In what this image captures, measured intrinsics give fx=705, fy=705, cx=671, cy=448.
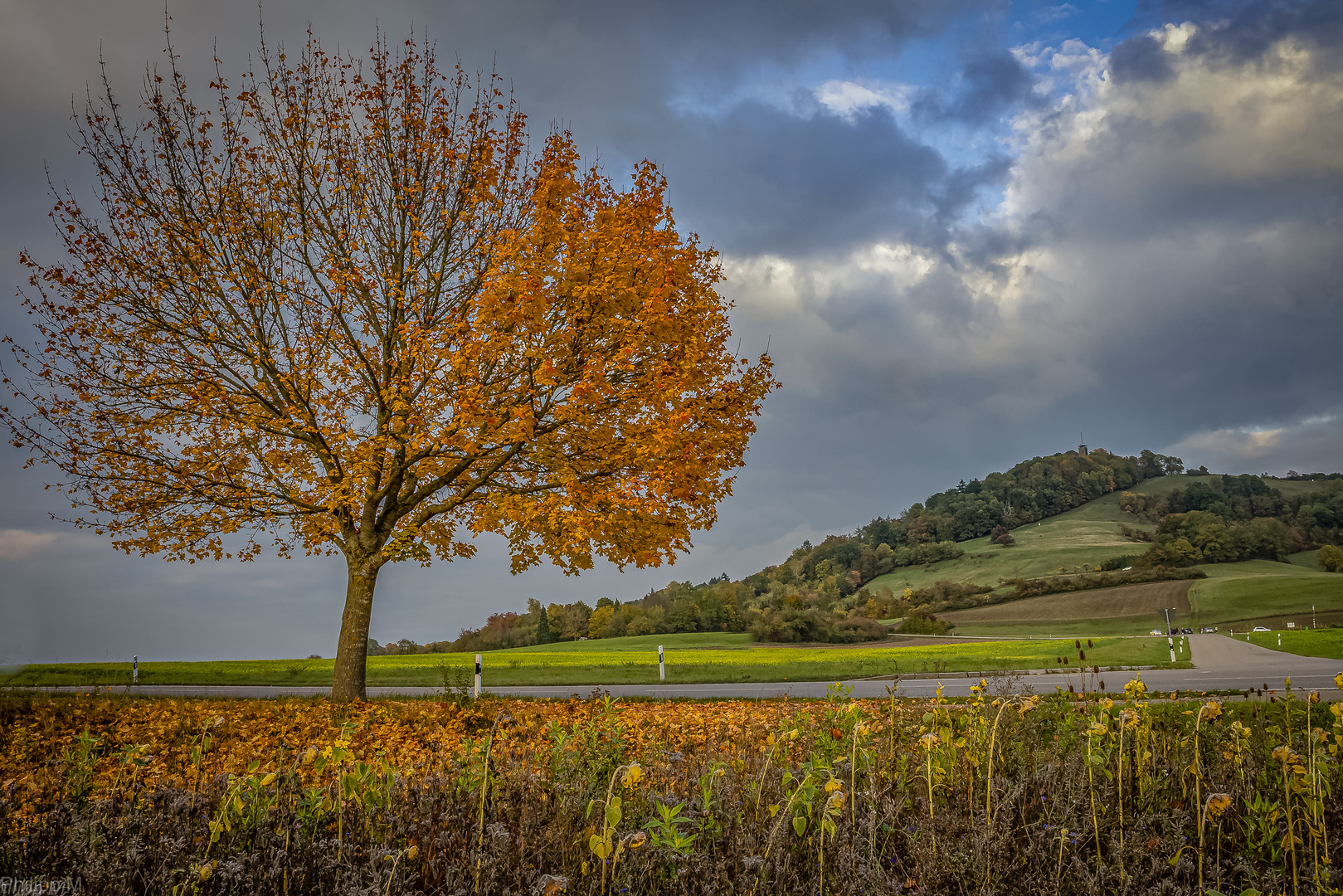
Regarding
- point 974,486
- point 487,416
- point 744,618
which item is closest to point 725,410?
point 487,416

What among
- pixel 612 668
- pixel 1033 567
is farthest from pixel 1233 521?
pixel 612 668

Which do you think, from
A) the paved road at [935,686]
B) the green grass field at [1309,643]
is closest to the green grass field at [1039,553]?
the green grass field at [1309,643]

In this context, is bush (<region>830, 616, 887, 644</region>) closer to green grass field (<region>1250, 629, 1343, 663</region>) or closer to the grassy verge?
green grass field (<region>1250, 629, 1343, 663</region>)

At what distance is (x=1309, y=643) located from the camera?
93.7 ft

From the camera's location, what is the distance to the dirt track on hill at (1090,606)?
60.3 meters

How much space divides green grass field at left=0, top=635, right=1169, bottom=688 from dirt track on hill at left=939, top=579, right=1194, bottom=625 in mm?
29160

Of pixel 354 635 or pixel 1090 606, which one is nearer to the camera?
pixel 354 635

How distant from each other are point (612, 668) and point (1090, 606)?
178 feet

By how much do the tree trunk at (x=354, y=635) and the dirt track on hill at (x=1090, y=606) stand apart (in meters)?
57.3

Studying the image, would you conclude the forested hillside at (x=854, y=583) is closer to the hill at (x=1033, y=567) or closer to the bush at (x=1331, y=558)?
the hill at (x=1033, y=567)

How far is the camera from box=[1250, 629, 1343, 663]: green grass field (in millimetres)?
25688

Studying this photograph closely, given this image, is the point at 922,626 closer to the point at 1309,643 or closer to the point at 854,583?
the point at 1309,643

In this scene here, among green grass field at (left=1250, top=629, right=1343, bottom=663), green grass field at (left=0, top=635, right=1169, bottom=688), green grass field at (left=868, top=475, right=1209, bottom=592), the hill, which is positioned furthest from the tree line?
green grass field at (left=0, top=635, right=1169, bottom=688)

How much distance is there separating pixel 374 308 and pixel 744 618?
Answer: 46893mm
